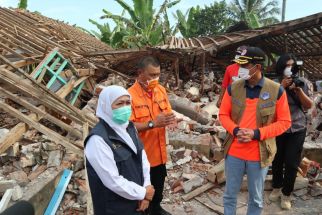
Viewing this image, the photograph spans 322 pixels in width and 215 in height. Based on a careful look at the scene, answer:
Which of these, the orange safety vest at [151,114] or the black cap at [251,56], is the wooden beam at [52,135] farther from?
the black cap at [251,56]

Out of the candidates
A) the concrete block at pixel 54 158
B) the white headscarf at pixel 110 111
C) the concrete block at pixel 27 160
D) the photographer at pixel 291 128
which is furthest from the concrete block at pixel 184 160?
the white headscarf at pixel 110 111

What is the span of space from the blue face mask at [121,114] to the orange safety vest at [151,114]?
857 millimetres

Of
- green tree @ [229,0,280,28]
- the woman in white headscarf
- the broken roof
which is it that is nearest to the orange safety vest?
the woman in white headscarf

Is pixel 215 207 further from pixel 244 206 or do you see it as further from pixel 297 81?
pixel 297 81

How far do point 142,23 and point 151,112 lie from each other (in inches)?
448

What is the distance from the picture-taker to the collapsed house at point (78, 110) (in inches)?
178

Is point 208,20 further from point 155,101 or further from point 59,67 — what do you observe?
point 155,101

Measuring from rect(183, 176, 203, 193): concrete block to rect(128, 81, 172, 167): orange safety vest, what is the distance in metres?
1.39

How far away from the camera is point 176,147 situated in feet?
19.6

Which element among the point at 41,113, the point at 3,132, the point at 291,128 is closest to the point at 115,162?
the point at 291,128

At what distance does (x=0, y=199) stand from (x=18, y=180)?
1.55 ft

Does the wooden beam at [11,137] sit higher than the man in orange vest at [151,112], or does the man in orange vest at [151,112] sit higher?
the man in orange vest at [151,112]

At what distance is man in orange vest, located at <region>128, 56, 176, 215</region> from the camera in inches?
129

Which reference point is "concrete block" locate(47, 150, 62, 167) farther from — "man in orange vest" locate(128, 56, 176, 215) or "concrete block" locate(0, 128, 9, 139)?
"man in orange vest" locate(128, 56, 176, 215)
